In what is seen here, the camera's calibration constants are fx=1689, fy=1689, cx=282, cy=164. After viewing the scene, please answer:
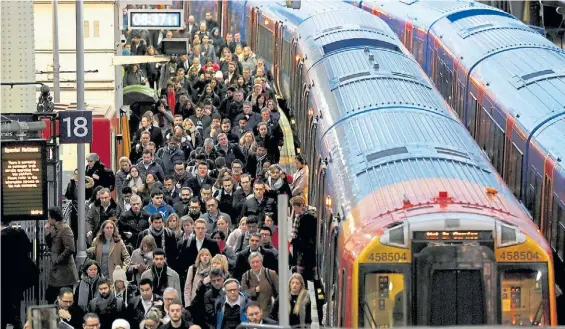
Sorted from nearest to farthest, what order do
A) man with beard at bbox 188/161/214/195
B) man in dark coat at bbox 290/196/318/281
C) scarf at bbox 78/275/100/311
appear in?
scarf at bbox 78/275/100/311
man in dark coat at bbox 290/196/318/281
man with beard at bbox 188/161/214/195

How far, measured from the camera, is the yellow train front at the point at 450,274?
14.6m

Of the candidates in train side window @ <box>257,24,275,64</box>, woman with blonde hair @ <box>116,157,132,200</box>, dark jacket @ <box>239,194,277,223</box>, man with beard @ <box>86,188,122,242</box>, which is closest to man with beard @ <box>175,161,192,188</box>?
woman with blonde hair @ <box>116,157,132,200</box>

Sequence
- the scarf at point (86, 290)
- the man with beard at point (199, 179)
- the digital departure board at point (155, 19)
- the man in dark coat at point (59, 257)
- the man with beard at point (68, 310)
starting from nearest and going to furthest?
1. the man with beard at point (68, 310)
2. the scarf at point (86, 290)
3. the man in dark coat at point (59, 257)
4. the man with beard at point (199, 179)
5. the digital departure board at point (155, 19)

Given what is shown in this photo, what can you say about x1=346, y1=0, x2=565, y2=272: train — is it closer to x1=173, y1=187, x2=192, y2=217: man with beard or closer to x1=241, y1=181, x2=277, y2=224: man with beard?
x1=241, y1=181, x2=277, y2=224: man with beard

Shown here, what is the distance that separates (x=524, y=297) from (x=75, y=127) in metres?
7.23

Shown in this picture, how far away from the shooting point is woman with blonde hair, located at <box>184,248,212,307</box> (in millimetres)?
17453

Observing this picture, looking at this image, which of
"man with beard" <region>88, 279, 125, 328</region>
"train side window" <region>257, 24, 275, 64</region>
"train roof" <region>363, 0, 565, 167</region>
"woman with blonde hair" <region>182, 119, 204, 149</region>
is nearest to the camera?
"man with beard" <region>88, 279, 125, 328</region>

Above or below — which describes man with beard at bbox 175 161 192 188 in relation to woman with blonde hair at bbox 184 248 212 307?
above

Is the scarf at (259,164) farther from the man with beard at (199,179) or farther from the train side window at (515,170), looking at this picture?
the train side window at (515,170)

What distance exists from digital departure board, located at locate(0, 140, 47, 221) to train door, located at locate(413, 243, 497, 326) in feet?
15.1

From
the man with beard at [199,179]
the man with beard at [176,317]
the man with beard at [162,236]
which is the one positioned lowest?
the man with beard at [176,317]

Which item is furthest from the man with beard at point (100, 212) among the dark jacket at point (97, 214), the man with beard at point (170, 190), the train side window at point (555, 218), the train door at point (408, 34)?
the train door at point (408, 34)

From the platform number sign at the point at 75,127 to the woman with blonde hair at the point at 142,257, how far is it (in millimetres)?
1954

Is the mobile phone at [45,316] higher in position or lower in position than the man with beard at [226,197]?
lower
